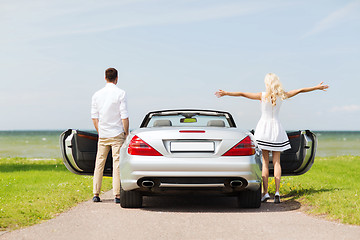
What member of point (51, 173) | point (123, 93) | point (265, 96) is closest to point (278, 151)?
point (265, 96)

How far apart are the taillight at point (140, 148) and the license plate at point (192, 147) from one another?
0.82ft

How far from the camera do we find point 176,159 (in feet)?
22.2

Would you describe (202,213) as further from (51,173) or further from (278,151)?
(51,173)

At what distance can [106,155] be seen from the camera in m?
8.23

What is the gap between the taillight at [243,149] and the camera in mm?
6875

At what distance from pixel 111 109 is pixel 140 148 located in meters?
1.31

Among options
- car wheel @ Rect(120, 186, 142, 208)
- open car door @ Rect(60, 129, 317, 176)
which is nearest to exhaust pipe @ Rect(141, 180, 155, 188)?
car wheel @ Rect(120, 186, 142, 208)

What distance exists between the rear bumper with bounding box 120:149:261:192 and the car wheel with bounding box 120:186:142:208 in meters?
0.46

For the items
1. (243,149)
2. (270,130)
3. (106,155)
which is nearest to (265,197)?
(270,130)

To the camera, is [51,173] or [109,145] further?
[51,173]

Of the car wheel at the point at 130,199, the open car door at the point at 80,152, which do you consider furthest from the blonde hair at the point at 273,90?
the open car door at the point at 80,152

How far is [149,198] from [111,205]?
1232mm

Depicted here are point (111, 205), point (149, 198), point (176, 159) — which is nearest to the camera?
point (176, 159)

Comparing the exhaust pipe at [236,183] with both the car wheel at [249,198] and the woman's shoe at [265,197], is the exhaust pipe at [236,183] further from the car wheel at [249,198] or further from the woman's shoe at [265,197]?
the woman's shoe at [265,197]
